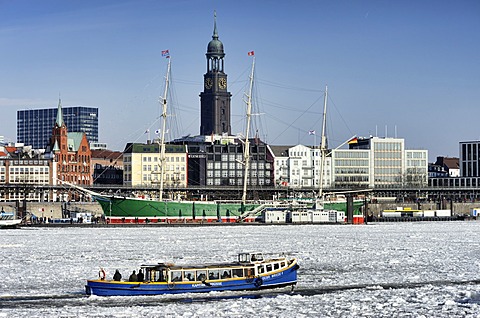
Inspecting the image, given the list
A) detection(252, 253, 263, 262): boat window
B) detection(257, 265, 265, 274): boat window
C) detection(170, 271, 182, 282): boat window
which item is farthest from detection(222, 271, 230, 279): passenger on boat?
detection(252, 253, 263, 262): boat window

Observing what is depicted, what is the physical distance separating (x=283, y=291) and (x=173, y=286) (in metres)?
5.59

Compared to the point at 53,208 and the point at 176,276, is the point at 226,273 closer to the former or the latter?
the point at 176,276

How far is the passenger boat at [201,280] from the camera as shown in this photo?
163 ft

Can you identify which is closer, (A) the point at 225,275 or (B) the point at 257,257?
(A) the point at 225,275

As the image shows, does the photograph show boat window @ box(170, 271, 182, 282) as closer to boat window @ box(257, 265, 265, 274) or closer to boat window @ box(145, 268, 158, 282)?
boat window @ box(145, 268, 158, 282)

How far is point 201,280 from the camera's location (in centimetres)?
5084

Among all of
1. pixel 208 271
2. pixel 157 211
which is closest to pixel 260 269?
pixel 208 271

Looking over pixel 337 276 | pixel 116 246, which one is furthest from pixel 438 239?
pixel 337 276

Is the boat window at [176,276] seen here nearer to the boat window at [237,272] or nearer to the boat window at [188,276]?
the boat window at [188,276]

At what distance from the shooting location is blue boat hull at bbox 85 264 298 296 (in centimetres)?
4972

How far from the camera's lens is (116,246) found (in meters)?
86.1

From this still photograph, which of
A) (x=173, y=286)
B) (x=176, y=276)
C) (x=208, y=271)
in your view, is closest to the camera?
(x=173, y=286)

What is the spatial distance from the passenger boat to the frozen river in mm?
635

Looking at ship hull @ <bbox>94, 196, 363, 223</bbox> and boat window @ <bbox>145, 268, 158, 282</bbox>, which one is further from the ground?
ship hull @ <bbox>94, 196, 363, 223</bbox>
